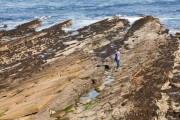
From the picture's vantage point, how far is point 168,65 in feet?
95.2

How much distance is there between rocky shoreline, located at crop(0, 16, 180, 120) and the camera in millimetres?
20109

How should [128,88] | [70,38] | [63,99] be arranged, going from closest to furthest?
[63,99], [128,88], [70,38]

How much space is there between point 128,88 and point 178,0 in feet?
281

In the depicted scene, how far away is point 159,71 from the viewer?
2748 centimetres

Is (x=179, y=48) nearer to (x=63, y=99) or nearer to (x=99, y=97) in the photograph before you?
(x=99, y=97)

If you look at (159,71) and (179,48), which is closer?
(159,71)

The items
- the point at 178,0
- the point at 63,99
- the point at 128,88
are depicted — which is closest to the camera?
the point at 63,99

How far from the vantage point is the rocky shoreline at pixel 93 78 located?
20.1 metres

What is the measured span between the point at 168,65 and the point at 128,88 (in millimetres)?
7478

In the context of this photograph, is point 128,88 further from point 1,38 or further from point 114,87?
point 1,38

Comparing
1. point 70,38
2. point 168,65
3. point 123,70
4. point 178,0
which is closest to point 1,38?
point 70,38

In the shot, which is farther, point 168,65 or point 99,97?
point 168,65

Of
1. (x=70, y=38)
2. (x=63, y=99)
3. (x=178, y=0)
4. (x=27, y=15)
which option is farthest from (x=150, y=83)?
(x=178, y=0)

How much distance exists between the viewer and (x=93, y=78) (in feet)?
88.0
